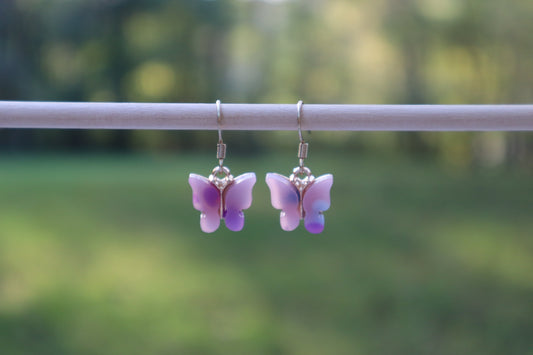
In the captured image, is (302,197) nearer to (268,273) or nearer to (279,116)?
(279,116)

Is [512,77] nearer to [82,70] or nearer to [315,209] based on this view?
[82,70]

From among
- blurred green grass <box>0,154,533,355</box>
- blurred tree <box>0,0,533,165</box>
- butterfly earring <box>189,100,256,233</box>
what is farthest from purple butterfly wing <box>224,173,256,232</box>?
blurred tree <box>0,0,533,165</box>

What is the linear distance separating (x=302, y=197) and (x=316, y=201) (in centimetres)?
2

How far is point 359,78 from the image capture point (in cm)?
477

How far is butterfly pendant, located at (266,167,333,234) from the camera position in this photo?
2.45ft

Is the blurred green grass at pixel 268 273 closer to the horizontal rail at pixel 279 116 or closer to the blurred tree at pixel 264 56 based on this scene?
the blurred tree at pixel 264 56

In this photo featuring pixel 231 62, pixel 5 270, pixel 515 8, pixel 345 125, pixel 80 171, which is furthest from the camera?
pixel 231 62

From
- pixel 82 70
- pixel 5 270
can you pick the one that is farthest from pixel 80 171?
pixel 5 270

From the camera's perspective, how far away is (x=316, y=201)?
0.75 m

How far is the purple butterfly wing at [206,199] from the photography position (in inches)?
29.4

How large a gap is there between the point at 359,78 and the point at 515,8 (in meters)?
1.28

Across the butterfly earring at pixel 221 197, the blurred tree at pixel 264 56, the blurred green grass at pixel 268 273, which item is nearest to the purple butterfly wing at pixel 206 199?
the butterfly earring at pixel 221 197

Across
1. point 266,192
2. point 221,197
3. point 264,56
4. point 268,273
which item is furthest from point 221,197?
point 264,56

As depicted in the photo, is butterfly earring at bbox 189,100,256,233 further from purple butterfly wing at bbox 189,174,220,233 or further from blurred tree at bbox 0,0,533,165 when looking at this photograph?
blurred tree at bbox 0,0,533,165
